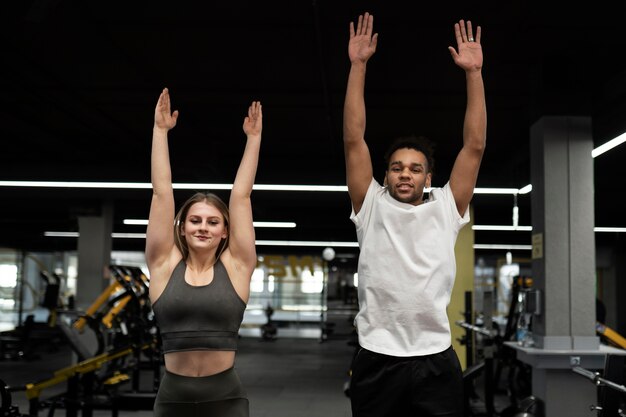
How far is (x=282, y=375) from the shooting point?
369 inches

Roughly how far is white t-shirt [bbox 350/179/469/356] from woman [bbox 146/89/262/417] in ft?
1.26

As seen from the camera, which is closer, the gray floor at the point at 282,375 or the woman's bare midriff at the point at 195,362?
the woman's bare midriff at the point at 195,362

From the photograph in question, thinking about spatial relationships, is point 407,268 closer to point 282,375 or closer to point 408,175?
point 408,175

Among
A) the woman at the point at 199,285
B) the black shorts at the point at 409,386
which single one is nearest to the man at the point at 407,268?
the black shorts at the point at 409,386

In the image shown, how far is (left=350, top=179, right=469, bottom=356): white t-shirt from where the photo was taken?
184 cm

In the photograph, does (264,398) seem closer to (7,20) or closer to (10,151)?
(10,151)

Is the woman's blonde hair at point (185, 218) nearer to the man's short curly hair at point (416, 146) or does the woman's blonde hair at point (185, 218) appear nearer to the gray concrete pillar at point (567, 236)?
the man's short curly hair at point (416, 146)

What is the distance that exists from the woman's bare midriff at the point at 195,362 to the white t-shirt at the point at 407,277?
0.43m

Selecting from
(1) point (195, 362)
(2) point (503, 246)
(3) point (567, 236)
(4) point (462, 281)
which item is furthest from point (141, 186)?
(2) point (503, 246)

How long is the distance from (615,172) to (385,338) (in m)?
7.89

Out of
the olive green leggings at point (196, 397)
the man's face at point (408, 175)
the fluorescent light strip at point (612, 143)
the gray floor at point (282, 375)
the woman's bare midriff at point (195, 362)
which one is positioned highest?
the fluorescent light strip at point (612, 143)

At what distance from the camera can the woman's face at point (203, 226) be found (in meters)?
1.98

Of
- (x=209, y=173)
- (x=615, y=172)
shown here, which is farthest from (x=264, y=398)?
(x=615, y=172)

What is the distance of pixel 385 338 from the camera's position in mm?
1850
